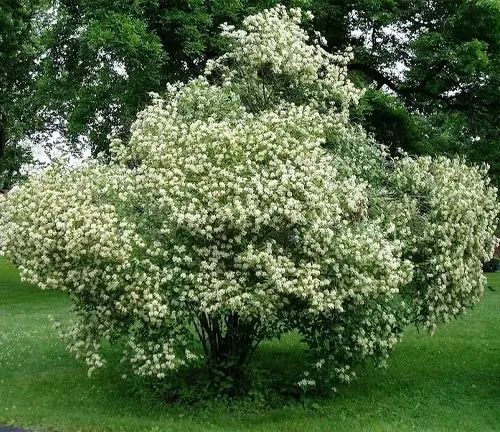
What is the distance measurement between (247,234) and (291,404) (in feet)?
9.96

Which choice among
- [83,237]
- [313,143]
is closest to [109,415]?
[83,237]

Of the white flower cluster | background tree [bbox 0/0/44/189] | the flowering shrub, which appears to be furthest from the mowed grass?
background tree [bbox 0/0/44/189]

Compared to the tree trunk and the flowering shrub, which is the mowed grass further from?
the flowering shrub

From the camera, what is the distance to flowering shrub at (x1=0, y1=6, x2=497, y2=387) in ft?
29.6

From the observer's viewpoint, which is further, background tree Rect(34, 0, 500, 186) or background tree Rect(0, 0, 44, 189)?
background tree Rect(0, 0, 44, 189)

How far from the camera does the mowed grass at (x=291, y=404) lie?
10023 mm

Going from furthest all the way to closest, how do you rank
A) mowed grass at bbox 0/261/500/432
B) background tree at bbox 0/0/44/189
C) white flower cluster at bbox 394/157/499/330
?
background tree at bbox 0/0/44/189, white flower cluster at bbox 394/157/499/330, mowed grass at bbox 0/261/500/432

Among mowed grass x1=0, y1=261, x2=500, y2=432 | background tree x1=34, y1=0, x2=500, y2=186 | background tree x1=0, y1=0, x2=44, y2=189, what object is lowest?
mowed grass x1=0, y1=261, x2=500, y2=432

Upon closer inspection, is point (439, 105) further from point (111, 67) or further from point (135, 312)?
point (135, 312)

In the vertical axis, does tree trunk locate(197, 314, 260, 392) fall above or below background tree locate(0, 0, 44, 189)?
below

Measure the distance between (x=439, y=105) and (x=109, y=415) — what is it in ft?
46.8

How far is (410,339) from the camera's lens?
51.4 feet

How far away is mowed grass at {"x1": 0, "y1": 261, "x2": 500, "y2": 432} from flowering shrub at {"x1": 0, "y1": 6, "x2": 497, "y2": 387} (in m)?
0.78

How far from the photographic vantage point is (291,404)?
10898 millimetres
